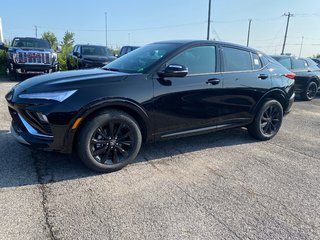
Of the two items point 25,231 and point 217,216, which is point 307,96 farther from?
point 25,231

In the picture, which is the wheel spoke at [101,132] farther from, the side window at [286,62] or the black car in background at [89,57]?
the black car in background at [89,57]

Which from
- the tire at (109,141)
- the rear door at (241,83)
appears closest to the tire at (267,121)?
the rear door at (241,83)

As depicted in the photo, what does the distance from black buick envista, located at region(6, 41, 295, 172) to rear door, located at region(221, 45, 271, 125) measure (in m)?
0.02

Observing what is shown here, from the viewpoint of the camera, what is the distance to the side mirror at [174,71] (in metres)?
3.86

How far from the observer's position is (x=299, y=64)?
10641 millimetres

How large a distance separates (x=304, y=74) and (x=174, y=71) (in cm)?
837

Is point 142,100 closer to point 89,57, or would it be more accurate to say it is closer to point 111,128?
point 111,128

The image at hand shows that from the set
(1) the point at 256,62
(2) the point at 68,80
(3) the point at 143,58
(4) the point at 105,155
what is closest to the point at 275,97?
(1) the point at 256,62

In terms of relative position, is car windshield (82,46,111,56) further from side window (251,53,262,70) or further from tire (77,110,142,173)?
tire (77,110,142,173)

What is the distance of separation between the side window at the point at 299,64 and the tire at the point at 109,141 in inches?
337

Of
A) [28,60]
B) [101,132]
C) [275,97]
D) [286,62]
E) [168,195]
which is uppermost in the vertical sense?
[286,62]

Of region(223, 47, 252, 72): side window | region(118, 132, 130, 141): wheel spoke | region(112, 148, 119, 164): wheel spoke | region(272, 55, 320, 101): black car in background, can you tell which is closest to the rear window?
region(272, 55, 320, 101): black car in background

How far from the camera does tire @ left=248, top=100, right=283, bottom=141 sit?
5.22 m

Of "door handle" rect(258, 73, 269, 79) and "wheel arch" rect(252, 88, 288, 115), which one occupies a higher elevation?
"door handle" rect(258, 73, 269, 79)
